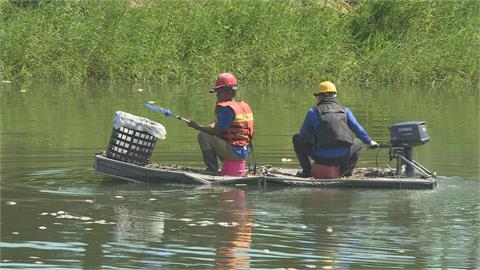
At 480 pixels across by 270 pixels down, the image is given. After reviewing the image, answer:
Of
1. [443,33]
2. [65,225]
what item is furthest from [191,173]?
[443,33]

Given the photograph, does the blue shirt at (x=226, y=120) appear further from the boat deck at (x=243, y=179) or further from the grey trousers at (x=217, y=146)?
the boat deck at (x=243, y=179)

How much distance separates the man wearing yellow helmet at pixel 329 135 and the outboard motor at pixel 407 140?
260 millimetres

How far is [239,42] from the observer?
2694cm

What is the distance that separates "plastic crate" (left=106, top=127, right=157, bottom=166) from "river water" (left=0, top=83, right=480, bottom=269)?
11.8 inches

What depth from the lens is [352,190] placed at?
12555mm

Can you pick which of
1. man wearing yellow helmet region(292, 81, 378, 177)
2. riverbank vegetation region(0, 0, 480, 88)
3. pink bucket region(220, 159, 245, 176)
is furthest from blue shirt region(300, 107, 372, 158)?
riverbank vegetation region(0, 0, 480, 88)

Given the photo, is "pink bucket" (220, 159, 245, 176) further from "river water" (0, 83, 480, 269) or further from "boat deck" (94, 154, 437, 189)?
"river water" (0, 83, 480, 269)

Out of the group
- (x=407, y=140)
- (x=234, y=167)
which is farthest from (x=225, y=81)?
(x=407, y=140)

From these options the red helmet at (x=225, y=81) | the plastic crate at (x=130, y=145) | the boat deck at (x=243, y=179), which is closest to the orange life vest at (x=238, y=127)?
the red helmet at (x=225, y=81)

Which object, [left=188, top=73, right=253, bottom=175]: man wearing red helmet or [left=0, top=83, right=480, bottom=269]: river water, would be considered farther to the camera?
[left=188, top=73, right=253, bottom=175]: man wearing red helmet

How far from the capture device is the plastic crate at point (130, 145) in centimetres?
1277

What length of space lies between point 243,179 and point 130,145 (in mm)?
1238

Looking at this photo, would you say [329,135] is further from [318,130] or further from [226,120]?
[226,120]

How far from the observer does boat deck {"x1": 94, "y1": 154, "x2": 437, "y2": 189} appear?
493 inches
